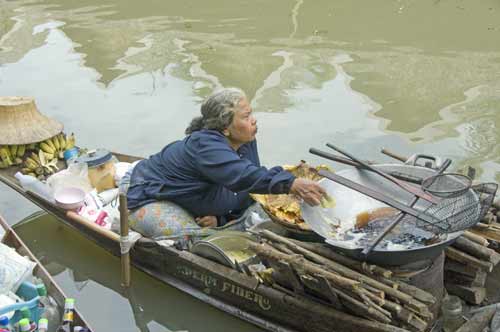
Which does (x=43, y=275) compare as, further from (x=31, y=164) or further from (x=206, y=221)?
(x=31, y=164)

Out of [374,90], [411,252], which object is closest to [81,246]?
[411,252]

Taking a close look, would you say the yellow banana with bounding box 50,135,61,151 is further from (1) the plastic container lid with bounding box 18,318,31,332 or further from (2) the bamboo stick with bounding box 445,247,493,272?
(2) the bamboo stick with bounding box 445,247,493,272

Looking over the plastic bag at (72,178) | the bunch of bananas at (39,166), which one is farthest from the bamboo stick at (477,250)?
the bunch of bananas at (39,166)

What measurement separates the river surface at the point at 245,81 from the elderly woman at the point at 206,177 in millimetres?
659

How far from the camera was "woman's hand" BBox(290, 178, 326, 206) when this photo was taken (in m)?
3.95

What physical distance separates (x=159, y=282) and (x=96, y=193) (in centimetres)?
104

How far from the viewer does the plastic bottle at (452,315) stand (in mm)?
3883

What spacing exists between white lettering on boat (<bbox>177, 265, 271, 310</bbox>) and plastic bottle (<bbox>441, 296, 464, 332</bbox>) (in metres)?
1.14

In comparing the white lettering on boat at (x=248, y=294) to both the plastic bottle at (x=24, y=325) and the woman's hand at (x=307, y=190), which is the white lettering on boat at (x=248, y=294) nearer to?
the woman's hand at (x=307, y=190)

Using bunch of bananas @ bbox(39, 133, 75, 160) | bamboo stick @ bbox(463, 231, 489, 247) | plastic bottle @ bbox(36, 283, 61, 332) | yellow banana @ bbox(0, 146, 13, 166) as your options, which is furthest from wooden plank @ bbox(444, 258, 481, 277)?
yellow banana @ bbox(0, 146, 13, 166)

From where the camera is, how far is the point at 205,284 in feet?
14.5

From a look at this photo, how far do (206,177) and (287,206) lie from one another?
65 cm

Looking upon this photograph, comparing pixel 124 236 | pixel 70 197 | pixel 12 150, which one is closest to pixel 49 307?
pixel 124 236

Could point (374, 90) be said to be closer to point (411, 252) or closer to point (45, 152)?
point (45, 152)
